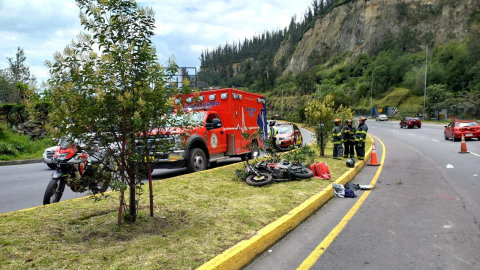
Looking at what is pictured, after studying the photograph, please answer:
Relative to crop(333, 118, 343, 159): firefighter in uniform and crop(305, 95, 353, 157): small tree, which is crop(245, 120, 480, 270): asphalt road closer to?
crop(333, 118, 343, 159): firefighter in uniform

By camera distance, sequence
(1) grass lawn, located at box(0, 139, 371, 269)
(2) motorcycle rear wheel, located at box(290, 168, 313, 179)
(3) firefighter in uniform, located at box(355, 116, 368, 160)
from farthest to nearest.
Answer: (3) firefighter in uniform, located at box(355, 116, 368, 160) < (2) motorcycle rear wheel, located at box(290, 168, 313, 179) < (1) grass lawn, located at box(0, 139, 371, 269)

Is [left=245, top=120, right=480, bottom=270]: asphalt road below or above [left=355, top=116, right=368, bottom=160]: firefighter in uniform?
below

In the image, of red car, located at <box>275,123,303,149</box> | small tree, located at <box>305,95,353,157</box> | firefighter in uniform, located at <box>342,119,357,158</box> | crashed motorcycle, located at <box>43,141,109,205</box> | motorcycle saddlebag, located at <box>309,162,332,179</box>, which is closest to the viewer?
crashed motorcycle, located at <box>43,141,109,205</box>

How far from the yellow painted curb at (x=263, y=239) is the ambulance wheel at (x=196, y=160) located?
399cm

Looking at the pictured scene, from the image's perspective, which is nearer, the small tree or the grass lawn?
the grass lawn

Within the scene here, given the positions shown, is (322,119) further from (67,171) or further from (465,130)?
(465,130)

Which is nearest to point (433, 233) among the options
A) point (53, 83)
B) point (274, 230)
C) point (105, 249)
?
point (274, 230)

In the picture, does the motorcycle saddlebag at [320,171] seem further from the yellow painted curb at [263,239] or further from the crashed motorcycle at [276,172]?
the yellow painted curb at [263,239]

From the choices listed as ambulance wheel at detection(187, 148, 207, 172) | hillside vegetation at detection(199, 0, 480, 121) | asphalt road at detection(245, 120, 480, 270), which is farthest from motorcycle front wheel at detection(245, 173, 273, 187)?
hillside vegetation at detection(199, 0, 480, 121)

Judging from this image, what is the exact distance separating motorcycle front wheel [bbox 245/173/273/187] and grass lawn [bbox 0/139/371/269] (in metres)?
0.48

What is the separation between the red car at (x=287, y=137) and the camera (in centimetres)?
1845

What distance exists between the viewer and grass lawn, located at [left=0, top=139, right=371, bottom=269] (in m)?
3.66

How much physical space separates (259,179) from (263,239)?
3469mm

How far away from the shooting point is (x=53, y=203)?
19.6ft
